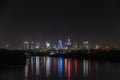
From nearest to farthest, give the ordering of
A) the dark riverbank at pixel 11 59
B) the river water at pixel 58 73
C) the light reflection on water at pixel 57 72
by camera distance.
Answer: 1. the river water at pixel 58 73
2. the light reflection on water at pixel 57 72
3. the dark riverbank at pixel 11 59

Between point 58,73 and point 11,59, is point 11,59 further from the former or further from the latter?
point 58,73

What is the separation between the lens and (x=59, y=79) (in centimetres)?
3250

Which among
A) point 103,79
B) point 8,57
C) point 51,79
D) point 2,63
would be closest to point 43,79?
point 51,79

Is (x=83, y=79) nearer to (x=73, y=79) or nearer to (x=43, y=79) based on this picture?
(x=73, y=79)

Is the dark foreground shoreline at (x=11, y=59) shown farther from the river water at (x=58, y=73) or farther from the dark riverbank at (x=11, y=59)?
the river water at (x=58, y=73)

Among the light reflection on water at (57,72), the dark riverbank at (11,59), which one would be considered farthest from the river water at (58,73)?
the dark riverbank at (11,59)

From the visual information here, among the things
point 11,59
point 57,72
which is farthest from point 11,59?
point 57,72

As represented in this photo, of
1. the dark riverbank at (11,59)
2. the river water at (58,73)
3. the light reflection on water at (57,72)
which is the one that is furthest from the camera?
the dark riverbank at (11,59)

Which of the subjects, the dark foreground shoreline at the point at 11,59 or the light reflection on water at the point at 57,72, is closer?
the light reflection on water at the point at 57,72

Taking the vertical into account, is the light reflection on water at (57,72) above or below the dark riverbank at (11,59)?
below

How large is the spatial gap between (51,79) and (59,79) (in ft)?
2.97

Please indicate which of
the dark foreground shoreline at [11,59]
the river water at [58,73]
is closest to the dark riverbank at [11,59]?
the dark foreground shoreline at [11,59]

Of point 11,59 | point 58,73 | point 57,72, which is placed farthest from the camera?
point 11,59

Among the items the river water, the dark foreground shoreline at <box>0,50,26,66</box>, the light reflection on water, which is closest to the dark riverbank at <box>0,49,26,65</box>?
the dark foreground shoreline at <box>0,50,26,66</box>
